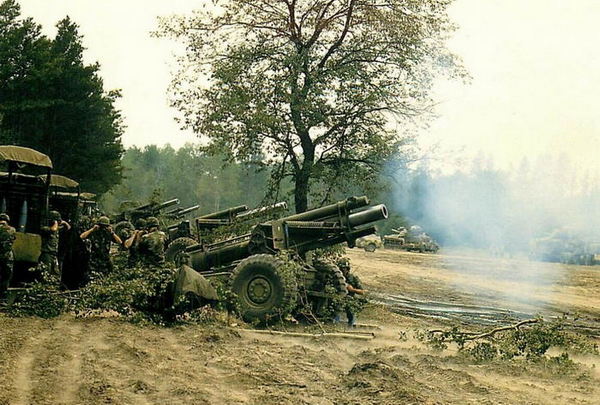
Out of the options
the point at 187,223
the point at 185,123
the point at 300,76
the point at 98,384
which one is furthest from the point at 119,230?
the point at 98,384

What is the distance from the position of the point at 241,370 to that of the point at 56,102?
29.7m

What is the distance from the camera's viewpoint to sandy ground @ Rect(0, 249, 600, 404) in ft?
21.0

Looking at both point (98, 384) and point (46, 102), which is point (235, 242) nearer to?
point (98, 384)

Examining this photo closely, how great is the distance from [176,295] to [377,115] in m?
9.92

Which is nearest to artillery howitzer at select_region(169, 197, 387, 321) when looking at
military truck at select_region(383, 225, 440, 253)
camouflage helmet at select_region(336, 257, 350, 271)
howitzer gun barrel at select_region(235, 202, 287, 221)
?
camouflage helmet at select_region(336, 257, 350, 271)

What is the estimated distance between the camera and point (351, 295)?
12898 mm

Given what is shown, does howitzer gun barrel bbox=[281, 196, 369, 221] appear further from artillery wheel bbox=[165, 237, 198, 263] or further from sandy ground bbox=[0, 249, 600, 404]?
artillery wheel bbox=[165, 237, 198, 263]

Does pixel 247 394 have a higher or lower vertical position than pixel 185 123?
lower

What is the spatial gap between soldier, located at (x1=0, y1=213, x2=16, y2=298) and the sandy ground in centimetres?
103

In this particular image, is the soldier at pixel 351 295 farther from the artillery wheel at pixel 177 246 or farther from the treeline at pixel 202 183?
the treeline at pixel 202 183

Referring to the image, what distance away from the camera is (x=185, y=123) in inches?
724

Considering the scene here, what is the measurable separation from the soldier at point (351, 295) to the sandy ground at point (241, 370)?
52cm

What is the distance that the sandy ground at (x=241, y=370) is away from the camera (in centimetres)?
640

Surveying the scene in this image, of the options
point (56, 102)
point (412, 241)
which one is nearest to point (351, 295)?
point (56, 102)
